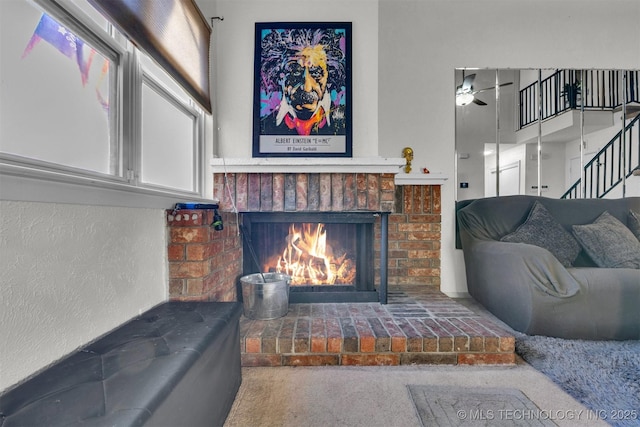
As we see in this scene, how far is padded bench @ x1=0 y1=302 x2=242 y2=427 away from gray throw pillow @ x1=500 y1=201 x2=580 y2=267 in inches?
81.0

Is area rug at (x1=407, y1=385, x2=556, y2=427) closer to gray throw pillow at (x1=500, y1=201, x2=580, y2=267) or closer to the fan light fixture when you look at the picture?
gray throw pillow at (x1=500, y1=201, x2=580, y2=267)

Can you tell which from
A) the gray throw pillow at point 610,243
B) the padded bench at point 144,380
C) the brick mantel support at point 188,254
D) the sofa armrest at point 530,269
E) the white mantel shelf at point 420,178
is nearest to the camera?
the padded bench at point 144,380

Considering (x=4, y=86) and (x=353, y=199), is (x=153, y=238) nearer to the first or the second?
(x=4, y=86)

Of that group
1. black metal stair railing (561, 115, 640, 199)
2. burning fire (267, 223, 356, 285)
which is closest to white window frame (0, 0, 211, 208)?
burning fire (267, 223, 356, 285)

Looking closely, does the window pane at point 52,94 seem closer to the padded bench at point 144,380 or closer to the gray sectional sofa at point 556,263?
the padded bench at point 144,380

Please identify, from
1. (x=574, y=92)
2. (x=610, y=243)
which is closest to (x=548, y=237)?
(x=610, y=243)

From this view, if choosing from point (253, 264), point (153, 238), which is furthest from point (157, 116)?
point (253, 264)

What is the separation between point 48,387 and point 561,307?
87.9 inches

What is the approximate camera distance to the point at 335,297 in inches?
75.5

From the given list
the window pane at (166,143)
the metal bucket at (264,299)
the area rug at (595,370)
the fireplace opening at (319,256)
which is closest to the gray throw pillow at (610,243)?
the area rug at (595,370)

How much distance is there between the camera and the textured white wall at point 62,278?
2.28 ft

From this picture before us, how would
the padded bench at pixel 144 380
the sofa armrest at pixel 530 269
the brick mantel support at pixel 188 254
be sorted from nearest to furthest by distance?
1. the padded bench at pixel 144 380
2. the brick mantel support at pixel 188 254
3. the sofa armrest at pixel 530 269

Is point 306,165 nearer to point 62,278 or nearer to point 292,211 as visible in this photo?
point 292,211

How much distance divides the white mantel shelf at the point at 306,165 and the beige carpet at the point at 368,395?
43.2 inches
